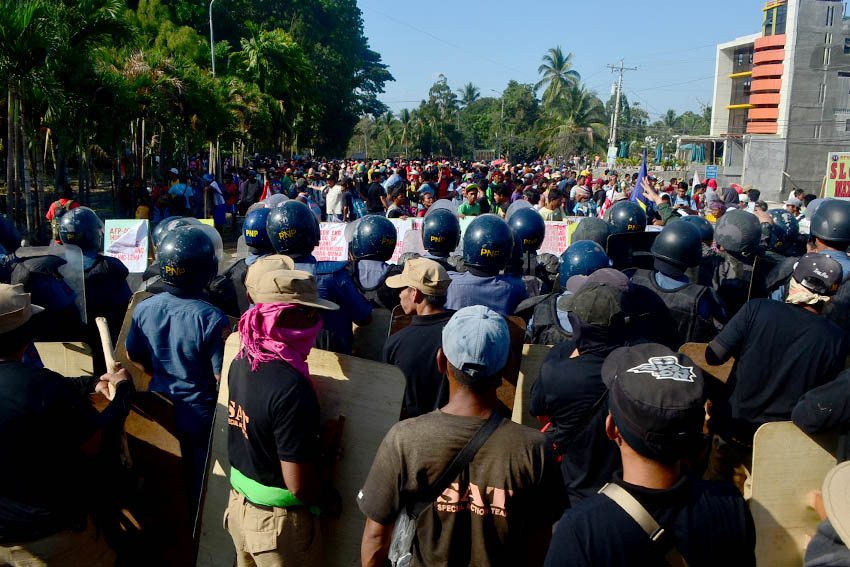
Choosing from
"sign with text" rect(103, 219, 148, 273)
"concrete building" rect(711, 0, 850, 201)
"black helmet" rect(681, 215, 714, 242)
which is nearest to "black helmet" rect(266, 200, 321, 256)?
"sign with text" rect(103, 219, 148, 273)

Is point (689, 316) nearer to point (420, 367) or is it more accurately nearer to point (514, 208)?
point (420, 367)

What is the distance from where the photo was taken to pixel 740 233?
587 cm

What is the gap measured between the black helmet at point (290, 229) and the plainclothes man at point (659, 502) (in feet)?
10.4

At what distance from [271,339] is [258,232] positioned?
2921 millimetres

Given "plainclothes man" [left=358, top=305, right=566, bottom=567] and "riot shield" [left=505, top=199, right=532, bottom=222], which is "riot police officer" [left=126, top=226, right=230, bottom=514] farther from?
"riot shield" [left=505, top=199, right=532, bottom=222]

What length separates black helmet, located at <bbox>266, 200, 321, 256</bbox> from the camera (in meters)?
4.61

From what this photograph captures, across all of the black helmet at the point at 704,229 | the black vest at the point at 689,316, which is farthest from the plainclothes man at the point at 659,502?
the black helmet at the point at 704,229

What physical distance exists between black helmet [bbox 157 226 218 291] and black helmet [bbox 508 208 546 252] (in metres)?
3.62

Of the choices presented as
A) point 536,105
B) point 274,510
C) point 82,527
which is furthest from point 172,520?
point 536,105

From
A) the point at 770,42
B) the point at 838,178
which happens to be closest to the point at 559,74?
the point at 770,42

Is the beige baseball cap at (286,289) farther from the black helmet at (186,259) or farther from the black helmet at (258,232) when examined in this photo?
the black helmet at (258,232)

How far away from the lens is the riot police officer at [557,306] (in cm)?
405

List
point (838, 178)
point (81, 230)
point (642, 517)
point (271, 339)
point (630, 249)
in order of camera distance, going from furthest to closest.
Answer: point (838, 178) < point (630, 249) < point (81, 230) < point (271, 339) < point (642, 517)

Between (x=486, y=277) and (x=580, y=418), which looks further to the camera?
(x=486, y=277)
